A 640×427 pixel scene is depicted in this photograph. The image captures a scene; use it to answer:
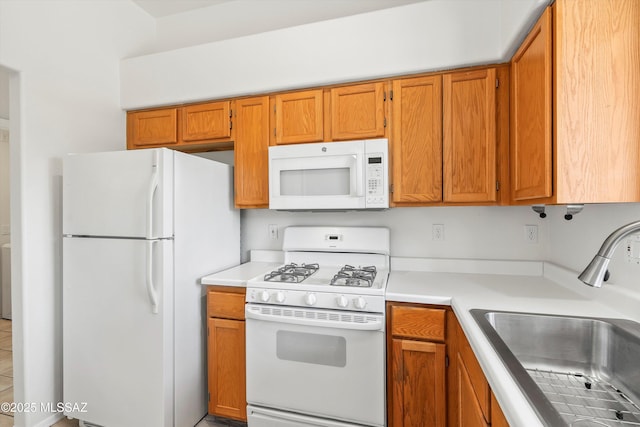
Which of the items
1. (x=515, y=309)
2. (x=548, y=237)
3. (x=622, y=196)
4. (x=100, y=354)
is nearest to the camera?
(x=622, y=196)

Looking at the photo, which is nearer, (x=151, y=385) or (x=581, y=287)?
(x=581, y=287)

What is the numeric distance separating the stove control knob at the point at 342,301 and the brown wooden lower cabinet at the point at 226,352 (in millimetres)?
611

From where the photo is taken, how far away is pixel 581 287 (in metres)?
1.46

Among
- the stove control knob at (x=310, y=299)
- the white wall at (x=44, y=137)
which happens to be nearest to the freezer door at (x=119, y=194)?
the white wall at (x=44, y=137)

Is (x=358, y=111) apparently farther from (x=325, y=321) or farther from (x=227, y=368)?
(x=227, y=368)

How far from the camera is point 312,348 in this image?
5.33 feet

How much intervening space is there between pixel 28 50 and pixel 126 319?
67.4 inches

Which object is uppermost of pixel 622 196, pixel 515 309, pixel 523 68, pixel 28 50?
pixel 28 50

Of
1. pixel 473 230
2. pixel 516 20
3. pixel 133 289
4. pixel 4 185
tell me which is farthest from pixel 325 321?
pixel 4 185

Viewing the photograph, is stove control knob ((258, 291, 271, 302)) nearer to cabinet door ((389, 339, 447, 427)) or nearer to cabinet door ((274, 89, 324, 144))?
cabinet door ((389, 339, 447, 427))

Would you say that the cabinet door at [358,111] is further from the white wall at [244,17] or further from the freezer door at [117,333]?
the freezer door at [117,333]

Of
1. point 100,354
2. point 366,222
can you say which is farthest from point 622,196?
point 100,354

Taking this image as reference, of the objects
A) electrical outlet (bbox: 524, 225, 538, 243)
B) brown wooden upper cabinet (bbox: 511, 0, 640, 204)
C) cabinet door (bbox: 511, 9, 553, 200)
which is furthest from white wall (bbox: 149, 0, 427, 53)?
electrical outlet (bbox: 524, 225, 538, 243)

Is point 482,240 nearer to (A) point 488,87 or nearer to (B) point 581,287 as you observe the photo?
(B) point 581,287
